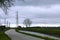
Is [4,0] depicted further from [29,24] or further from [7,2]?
[29,24]

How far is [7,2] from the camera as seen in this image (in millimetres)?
19312

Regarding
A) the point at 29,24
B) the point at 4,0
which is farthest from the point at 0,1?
the point at 29,24

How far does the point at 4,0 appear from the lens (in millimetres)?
18766

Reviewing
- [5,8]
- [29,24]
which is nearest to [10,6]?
[5,8]

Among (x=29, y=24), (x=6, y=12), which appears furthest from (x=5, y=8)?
(x=29, y=24)

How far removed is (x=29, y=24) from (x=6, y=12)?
130915mm

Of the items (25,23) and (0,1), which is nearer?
(0,1)

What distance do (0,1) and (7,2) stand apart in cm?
99

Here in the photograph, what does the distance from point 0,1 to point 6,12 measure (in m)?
1.53

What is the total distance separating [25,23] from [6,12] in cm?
13201

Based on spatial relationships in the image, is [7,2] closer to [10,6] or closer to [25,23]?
[10,6]

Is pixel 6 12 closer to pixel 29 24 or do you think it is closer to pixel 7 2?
pixel 7 2

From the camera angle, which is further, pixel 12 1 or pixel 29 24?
pixel 29 24

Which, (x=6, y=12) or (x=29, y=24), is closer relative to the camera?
(x=6, y=12)
